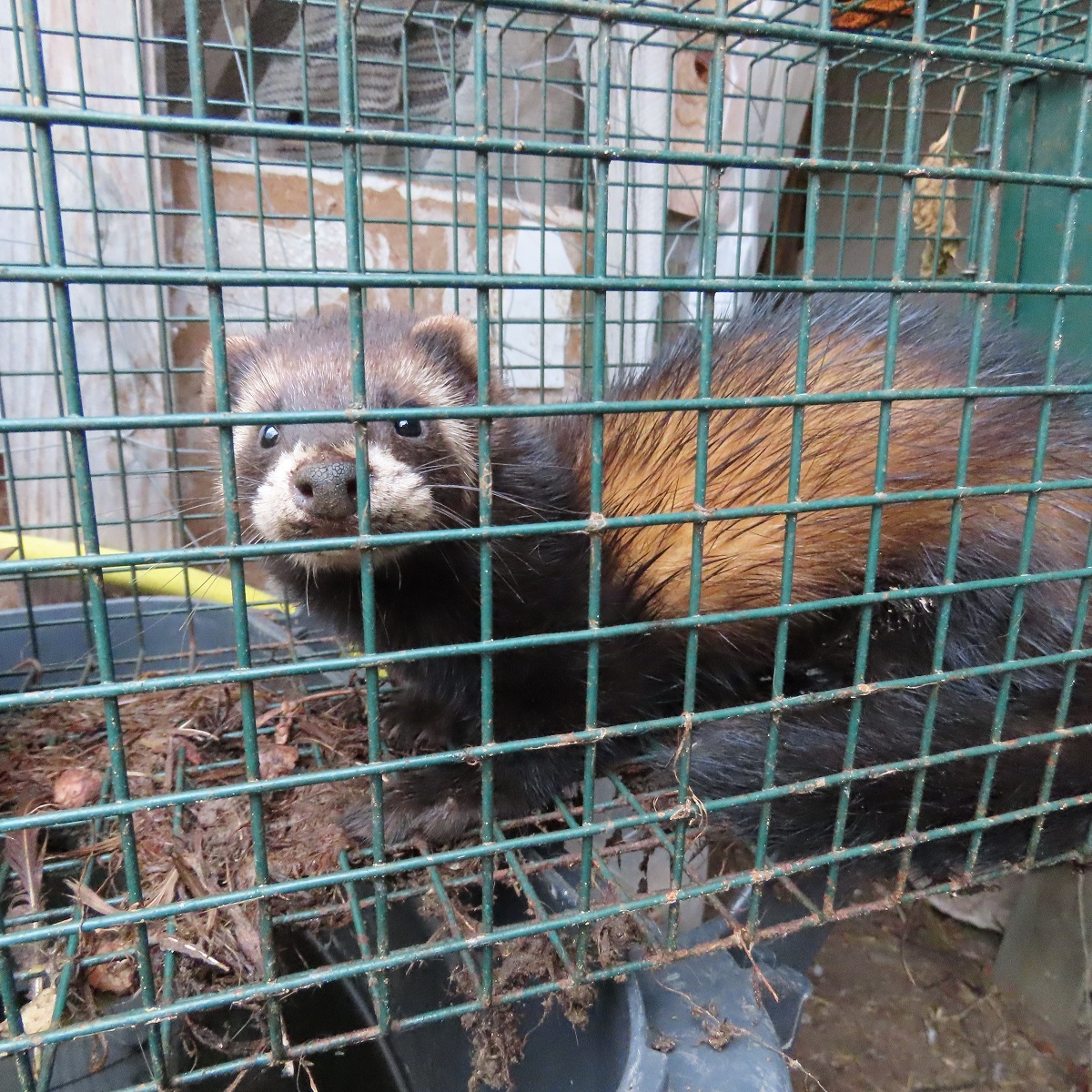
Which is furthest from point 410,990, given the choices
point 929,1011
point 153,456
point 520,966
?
A: point 153,456

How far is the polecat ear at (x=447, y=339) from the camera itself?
1213mm

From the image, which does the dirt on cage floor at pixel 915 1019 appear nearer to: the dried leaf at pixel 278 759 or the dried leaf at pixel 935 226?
the dried leaf at pixel 278 759

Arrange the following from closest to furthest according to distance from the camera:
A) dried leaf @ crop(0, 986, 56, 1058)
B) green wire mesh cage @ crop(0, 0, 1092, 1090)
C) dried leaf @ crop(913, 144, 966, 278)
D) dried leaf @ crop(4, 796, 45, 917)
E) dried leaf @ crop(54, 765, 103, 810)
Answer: green wire mesh cage @ crop(0, 0, 1092, 1090) < dried leaf @ crop(0, 986, 56, 1058) < dried leaf @ crop(4, 796, 45, 917) < dried leaf @ crop(54, 765, 103, 810) < dried leaf @ crop(913, 144, 966, 278)

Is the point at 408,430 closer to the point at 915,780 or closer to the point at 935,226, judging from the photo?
the point at 915,780

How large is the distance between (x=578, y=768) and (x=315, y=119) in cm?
261

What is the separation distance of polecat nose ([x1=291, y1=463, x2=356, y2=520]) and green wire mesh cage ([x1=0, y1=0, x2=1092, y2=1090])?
98mm

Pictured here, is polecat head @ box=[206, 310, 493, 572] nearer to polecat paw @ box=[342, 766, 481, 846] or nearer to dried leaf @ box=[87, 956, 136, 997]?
polecat paw @ box=[342, 766, 481, 846]

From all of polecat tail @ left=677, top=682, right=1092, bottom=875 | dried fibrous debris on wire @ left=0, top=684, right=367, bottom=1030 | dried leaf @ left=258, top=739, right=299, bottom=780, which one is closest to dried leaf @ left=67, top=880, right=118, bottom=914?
dried fibrous debris on wire @ left=0, top=684, right=367, bottom=1030

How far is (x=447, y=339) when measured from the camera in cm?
123

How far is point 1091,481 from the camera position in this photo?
32.8 inches

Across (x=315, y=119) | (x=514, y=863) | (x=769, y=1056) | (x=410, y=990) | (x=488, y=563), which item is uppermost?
(x=315, y=119)

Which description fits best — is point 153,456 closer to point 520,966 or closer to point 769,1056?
point 520,966

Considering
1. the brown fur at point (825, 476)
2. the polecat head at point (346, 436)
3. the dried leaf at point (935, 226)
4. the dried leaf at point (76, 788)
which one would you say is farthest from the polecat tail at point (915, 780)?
the dried leaf at point (935, 226)

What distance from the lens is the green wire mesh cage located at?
21.7 inches
